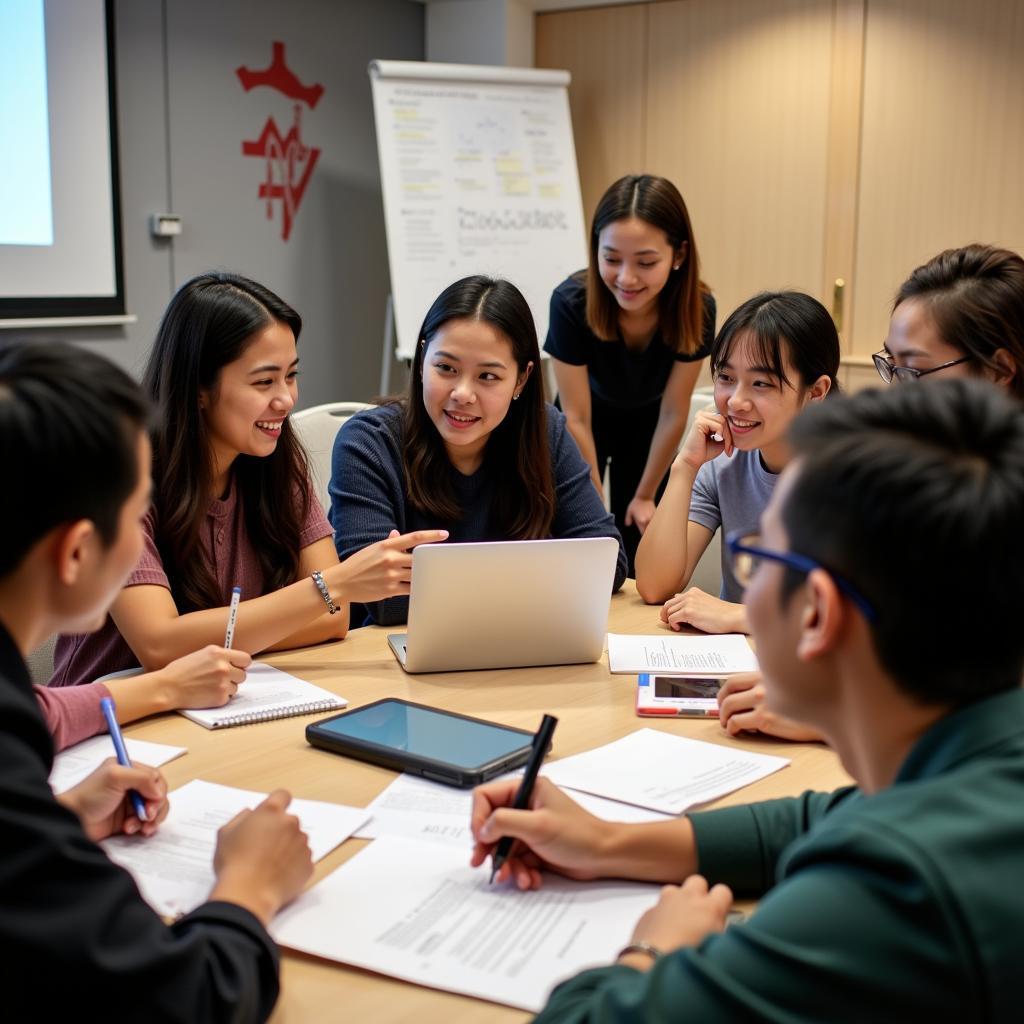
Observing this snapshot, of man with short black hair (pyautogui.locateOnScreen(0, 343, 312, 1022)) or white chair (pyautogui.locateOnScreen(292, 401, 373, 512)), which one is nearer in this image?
man with short black hair (pyautogui.locateOnScreen(0, 343, 312, 1022))

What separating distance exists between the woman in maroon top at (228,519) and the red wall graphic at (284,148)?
2920 mm

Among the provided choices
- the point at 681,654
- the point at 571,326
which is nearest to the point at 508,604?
the point at 681,654

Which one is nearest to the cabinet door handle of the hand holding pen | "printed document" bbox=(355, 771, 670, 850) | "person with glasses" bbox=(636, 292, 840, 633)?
"person with glasses" bbox=(636, 292, 840, 633)

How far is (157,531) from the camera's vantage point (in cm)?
190

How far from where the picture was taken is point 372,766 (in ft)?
4.57

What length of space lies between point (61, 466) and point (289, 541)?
1.19 meters

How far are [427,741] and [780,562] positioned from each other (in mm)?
673

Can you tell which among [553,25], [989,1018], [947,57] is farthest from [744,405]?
[553,25]

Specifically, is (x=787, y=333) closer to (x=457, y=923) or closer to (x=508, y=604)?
(x=508, y=604)

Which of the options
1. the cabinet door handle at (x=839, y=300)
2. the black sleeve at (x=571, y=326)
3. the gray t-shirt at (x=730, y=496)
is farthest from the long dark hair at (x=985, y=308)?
the cabinet door handle at (x=839, y=300)

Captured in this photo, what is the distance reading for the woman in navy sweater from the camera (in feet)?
7.22

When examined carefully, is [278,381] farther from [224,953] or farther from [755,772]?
[224,953]

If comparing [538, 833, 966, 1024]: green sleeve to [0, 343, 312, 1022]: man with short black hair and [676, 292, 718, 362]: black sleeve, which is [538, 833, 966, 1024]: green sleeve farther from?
[676, 292, 718, 362]: black sleeve

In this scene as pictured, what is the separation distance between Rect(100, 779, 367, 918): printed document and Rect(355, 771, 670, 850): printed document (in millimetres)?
25
